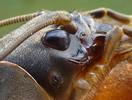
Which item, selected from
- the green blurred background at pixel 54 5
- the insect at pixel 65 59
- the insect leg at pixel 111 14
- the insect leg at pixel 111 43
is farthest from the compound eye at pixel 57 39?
the green blurred background at pixel 54 5

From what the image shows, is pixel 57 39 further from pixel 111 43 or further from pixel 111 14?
pixel 111 14

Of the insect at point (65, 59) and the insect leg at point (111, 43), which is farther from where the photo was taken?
the insect leg at point (111, 43)

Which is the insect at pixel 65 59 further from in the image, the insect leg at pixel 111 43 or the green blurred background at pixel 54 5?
the green blurred background at pixel 54 5

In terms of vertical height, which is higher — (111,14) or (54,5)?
(111,14)

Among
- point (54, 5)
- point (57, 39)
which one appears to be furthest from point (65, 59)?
point (54, 5)

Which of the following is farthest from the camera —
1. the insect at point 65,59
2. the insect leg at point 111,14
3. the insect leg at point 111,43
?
the insect leg at point 111,14

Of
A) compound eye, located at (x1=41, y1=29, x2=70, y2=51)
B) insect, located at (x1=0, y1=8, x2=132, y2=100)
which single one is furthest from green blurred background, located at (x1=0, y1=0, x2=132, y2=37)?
compound eye, located at (x1=41, y1=29, x2=70, y2=51)

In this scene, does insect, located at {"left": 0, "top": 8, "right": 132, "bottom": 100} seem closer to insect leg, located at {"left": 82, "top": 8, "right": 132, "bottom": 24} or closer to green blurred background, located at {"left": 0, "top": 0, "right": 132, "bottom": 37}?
insect leg, located at {"left": 82, "top": 8, "right": 132, "bottom": 24}
